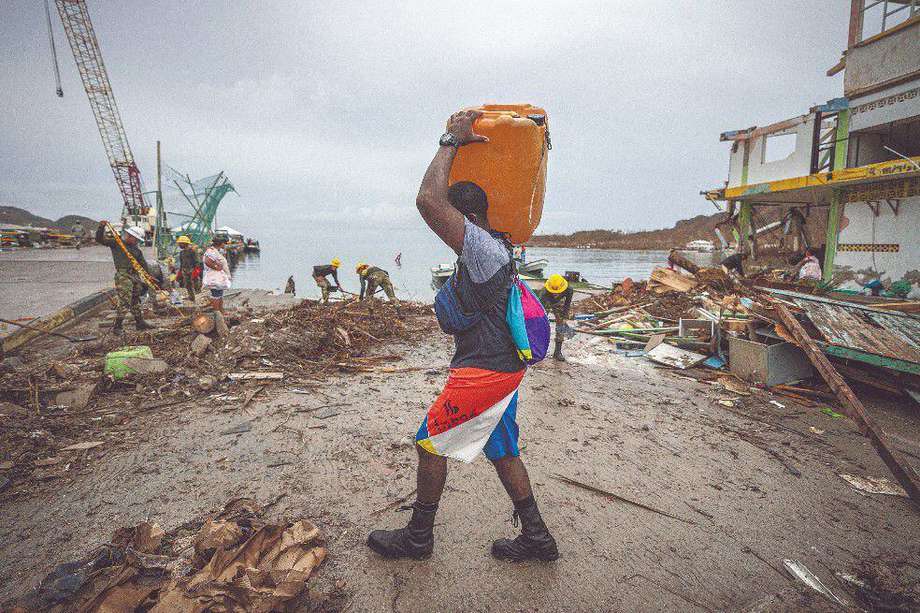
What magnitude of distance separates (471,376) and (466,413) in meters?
0.18

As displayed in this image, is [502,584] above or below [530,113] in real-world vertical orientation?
below

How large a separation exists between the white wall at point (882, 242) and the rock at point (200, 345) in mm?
15367

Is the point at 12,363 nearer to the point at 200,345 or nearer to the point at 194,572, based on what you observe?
the point at 200,345

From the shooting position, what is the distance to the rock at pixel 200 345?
6.06 m

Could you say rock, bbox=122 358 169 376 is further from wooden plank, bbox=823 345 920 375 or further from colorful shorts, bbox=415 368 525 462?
wooden plank, bbox=823 345 920 375

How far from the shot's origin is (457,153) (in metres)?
1.91

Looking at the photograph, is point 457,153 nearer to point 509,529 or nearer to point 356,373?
point 509,529

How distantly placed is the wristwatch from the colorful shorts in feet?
3.48

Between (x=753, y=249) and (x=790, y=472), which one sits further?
(x=753, y=249)

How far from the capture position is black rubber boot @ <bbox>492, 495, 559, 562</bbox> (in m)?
2.21

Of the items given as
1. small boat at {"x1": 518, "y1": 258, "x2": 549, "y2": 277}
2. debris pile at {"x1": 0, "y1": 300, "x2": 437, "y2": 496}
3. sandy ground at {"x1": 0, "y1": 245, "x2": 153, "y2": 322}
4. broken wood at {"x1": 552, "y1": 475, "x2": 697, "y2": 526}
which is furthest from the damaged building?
sandy ground at {"x1": 0, "y1": 245, "x2": 153, "y2": 322}

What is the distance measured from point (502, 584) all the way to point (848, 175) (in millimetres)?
13817

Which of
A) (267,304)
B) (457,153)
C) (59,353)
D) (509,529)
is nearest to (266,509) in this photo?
(509,529)

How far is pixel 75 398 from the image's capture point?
436 centimetres
